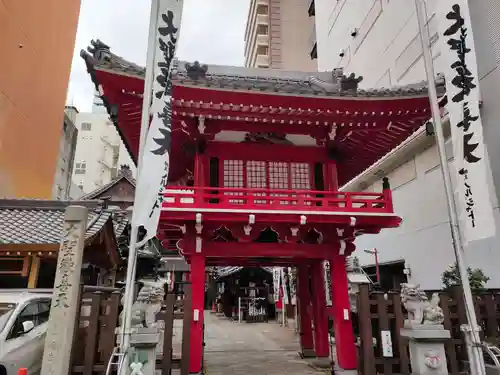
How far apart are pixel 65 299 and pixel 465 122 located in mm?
8275

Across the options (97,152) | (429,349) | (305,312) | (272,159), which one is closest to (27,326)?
(272,159)

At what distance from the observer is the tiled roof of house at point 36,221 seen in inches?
408

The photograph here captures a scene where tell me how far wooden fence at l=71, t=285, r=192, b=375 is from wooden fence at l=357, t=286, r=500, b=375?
4.01m

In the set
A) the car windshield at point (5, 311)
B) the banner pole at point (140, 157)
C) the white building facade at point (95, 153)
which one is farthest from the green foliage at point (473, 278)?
the white building facade at point (95, 153)

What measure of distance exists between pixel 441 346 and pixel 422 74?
38.4 feet

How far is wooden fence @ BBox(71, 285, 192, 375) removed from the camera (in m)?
7.46

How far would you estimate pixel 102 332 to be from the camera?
25.2ft

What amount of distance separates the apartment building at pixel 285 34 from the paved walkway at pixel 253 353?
36908 mm

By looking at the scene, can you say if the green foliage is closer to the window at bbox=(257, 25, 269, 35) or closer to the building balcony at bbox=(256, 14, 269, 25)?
the window at bbox=(257, 25, 269, 35)

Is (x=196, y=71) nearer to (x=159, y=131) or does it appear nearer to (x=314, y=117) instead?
(x=314, y=117)

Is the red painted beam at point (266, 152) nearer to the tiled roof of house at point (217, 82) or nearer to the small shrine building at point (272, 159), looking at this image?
the small shrine building at point (272, 159)

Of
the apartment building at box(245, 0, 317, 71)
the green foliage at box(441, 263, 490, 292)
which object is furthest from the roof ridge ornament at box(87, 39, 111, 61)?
the apartment building at box(245, 0, 317, 71)

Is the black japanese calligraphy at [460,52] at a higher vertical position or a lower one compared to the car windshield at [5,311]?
higher

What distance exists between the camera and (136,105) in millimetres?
10000
